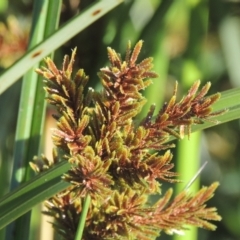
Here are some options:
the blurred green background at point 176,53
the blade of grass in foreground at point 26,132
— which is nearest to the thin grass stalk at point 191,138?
the blurred green background at point 176,53

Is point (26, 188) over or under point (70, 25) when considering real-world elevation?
under

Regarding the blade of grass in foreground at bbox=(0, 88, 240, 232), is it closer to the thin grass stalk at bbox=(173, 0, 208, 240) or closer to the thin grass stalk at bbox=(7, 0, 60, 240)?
the thin grass stalk at bbox=(7, 0, 60, 240)

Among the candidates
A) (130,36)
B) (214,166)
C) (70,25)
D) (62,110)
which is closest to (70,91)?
(62,110)

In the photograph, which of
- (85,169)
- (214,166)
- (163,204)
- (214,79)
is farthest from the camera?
(214,166)

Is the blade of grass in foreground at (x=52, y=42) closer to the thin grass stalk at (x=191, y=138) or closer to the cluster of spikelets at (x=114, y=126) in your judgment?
the cluster of spikelets at (x=114, y=126)

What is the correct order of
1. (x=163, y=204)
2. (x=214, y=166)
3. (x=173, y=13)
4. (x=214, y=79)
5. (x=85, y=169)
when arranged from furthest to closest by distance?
(x=214, y=166) < (x=214, y=79) < (x=173, y=13) < (x=163, y=204) < (x=85, y=169)

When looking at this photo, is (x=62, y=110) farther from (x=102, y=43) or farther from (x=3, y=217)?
(x=102, y=43)
